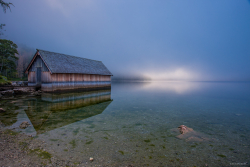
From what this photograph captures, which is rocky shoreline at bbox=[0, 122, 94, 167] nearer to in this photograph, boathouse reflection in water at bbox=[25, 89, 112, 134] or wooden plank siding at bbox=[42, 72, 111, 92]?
boathouse reflection in water at bbox=[25, 89, 112, 134]

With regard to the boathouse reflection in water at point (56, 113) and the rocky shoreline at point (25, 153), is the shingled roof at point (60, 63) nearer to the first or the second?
the boathouse reflection in water at point (56, 113)

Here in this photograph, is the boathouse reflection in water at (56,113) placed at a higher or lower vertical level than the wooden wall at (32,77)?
lower

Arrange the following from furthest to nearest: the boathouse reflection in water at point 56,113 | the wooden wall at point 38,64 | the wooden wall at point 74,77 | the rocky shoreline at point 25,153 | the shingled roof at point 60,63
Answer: the wooden wall at point 38,64 → the wooden wall at point 74,77 → the shingled roof at point 60,63 → the boathouse reflection in water at point 56,113 → the rocky shoreline at point 25,153

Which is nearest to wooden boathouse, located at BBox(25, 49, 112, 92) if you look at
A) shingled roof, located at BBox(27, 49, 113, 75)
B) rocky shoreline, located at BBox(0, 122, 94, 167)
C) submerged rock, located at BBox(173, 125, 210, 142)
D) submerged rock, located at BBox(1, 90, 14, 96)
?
shingled roof, located at BBox(27, 49, 113, 75)

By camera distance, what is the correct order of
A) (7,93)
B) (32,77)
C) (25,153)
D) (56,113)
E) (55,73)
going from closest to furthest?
(25,153) → (56,113) → (7,93) → (55,73) → (32,77)

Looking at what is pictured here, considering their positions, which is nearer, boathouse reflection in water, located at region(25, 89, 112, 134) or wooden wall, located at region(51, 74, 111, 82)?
boathouse reflection in water, located at region(25, 89, 112, 134)

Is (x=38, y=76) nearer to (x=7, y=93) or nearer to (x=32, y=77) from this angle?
(x=32, y=77)

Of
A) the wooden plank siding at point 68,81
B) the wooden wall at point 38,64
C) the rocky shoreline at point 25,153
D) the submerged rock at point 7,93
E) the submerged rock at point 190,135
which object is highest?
the wooden wall at point 38,64

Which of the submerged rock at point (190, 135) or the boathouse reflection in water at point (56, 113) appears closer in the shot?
the submerged rock at point (190, 135)

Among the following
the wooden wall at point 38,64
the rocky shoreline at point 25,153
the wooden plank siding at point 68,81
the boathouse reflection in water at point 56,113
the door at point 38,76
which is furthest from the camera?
the door at point 38,76

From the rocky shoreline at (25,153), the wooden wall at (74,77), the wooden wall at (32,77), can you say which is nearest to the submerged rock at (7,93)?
the wooden wall at (32,77)

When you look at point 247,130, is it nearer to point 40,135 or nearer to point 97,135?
point 97,135

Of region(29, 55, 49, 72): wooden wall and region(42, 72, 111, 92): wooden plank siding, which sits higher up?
region(29, 55, 49, 72): wooden wall

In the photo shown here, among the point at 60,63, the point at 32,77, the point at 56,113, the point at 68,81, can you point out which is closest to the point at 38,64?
the point at 32,77
